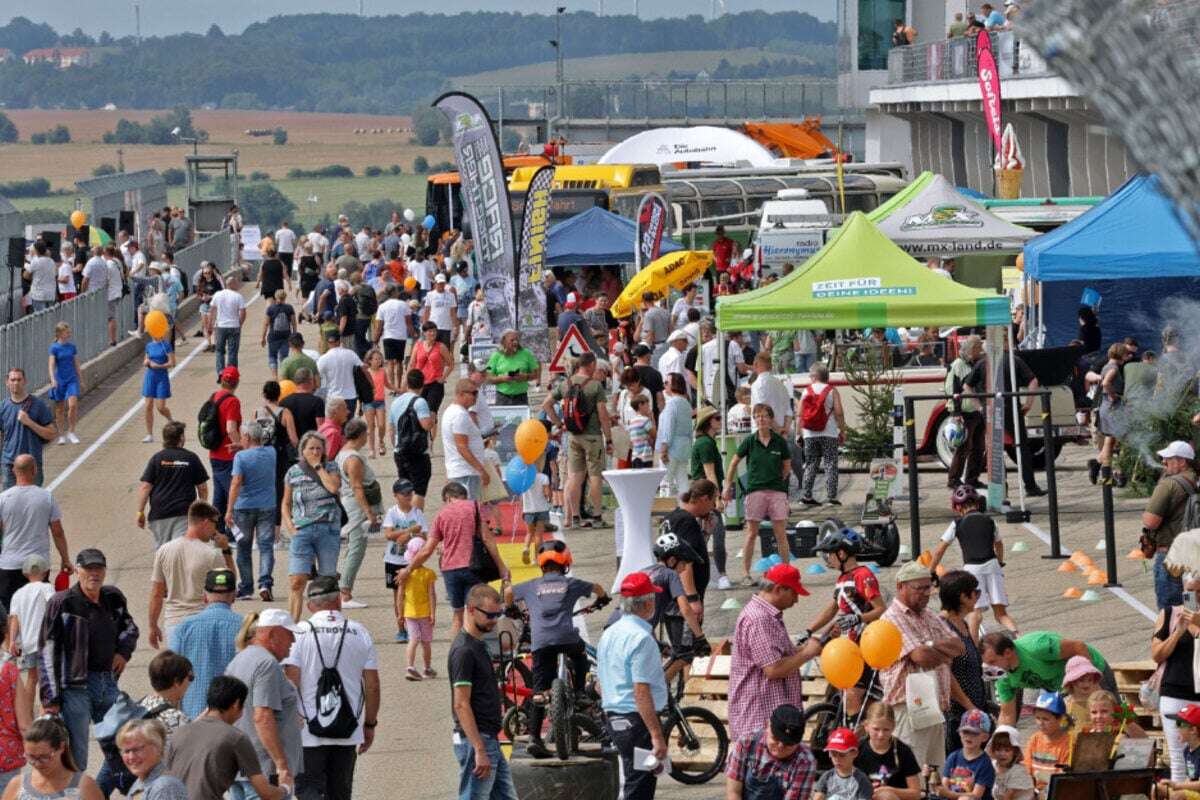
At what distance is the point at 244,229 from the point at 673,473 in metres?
34.0

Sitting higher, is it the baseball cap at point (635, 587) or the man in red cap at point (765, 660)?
the baseball cap at point (635, 587)

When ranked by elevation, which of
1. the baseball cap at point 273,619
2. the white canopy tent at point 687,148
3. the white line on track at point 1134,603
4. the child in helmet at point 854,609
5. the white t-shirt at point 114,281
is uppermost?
the white canopy tent at point 687,148

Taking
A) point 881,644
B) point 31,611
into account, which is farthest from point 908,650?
point 31,611

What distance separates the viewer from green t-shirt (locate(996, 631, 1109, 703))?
436 inches

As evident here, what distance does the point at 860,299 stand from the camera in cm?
1841

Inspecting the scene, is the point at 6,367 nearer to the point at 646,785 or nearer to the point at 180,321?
the point at 180,321

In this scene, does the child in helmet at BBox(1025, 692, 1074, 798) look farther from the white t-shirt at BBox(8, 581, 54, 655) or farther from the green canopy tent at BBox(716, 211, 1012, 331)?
the green canopy tent at BBox(716, 211, 1012, 331)

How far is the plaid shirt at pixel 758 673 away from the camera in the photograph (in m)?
10.3

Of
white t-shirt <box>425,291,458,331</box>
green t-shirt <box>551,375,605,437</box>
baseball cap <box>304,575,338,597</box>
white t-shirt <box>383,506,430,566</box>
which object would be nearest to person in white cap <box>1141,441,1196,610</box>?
white t-shirt <box>383,506,430,566</box>

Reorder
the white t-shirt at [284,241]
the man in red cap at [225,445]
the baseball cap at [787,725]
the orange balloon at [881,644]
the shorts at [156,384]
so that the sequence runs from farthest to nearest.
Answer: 1. the white t-shirt at [284,241]
2. the shorts at [156,384]
3. the man in red cap at [225,445]
4. the orange balloon at [881,644]
5. the baseball cap at [787,725]

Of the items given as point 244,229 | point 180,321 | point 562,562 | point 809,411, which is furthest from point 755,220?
point 562,562

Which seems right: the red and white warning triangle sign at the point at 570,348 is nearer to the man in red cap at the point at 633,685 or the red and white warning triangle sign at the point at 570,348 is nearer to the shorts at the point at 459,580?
the shorts at the point at 459,580

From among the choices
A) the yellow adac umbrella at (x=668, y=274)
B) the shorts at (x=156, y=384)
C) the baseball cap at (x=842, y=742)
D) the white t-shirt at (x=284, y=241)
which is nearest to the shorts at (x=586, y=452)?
the shorts at (x=156, y=384)

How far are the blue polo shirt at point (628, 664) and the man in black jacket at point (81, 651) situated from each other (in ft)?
9.39
